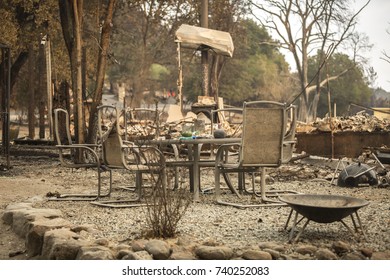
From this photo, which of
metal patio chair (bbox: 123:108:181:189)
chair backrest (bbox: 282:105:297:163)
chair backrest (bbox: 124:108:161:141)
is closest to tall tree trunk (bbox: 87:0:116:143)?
metal patio chair (bbox: 123:108:181:189)

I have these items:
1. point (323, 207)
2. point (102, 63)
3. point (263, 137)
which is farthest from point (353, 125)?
point (323, 207)

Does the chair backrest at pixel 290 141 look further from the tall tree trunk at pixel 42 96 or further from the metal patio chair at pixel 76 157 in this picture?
the tall tree trunk at pixel 42 96

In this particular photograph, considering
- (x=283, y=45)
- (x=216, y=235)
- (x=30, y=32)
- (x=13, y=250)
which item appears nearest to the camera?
(x=216, y=235)

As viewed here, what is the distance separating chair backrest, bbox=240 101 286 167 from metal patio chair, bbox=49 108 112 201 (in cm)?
168

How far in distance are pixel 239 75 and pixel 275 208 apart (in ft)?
108

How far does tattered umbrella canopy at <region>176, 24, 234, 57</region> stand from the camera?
50.5ft

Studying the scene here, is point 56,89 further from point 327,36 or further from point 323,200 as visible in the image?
point 327,36

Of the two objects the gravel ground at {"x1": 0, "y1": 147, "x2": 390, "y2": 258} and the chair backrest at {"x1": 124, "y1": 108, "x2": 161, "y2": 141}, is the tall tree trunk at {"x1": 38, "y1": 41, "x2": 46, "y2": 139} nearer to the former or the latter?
the chair backrest at {"x1": 124, "y1": 108, "x2": 161, "y2": 141}

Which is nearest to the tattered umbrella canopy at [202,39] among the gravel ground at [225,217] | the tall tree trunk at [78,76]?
the tall tree trunk at [78,76]

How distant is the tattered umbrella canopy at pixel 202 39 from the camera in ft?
50.5

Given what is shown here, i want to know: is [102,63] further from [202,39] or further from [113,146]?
[113,146]

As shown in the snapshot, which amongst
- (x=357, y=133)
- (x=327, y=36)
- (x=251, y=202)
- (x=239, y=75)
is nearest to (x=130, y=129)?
(x=357, y=133)

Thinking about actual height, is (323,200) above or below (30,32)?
below
